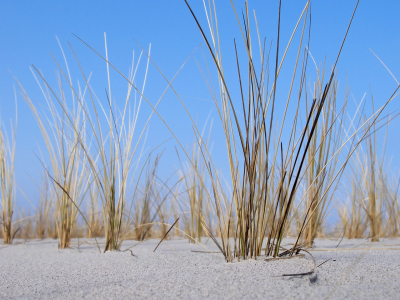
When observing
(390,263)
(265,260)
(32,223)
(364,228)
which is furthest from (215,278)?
(32,223)

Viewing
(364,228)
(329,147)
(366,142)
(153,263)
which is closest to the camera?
(153,263)

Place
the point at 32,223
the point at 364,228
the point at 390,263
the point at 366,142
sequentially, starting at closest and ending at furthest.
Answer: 1. the point at 390,263
2. the point at 366,142
3. the point at 364,228
4. the point at 32,223

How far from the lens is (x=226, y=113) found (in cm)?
127

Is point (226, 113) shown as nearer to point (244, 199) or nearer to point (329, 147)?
point (244, 199)

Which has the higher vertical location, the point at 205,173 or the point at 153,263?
the point at 205,173

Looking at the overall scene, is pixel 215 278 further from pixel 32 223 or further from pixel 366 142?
pixel 32 223

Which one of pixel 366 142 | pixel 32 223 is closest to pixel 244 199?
pixel 366 142

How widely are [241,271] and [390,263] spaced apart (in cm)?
59

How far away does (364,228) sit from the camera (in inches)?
133

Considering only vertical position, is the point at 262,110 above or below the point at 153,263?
above

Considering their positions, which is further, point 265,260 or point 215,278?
point 265,260

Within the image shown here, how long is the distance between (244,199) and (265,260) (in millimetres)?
214

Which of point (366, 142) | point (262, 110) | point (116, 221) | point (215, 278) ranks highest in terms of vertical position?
point (366, 142)

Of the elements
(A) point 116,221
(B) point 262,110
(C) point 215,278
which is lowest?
(C) point 215,278
